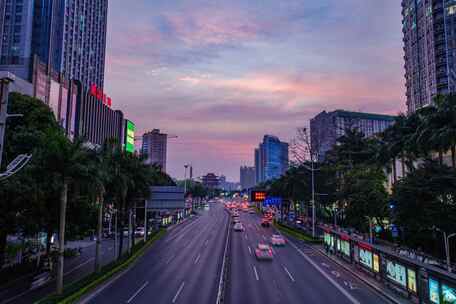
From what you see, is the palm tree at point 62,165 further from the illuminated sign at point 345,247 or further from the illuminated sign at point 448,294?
the illuminated sign at point 345,247

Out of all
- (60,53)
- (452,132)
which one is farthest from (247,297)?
(60,53)

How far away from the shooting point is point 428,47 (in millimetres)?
127750

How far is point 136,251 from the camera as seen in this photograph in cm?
4638

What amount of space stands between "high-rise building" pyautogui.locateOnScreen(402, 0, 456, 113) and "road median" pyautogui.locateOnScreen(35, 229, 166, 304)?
109 m

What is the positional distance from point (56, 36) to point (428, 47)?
146856 millimetres

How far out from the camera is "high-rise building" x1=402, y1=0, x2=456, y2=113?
11762 cm

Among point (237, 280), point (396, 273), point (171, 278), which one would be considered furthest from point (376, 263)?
point (171, 278)

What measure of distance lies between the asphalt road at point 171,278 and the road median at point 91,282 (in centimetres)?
98

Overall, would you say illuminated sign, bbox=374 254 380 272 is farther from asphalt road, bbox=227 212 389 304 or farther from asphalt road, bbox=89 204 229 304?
asphalt road, bbox=89 204 229 304

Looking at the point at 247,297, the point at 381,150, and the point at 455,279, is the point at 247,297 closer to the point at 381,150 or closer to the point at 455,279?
the point at 455,279

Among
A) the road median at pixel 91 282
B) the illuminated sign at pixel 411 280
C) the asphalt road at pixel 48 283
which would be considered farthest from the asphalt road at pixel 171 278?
the illuminated sign at pixel 411 280

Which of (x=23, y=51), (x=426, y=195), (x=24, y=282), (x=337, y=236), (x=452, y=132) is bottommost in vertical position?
(x=24, y=282)

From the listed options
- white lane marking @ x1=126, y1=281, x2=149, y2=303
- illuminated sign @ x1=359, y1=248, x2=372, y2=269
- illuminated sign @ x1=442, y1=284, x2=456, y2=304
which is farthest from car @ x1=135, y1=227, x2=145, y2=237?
illuminated sign @ x1=442, y1=284, x2=456, y2=304

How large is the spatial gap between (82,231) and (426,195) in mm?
40751
